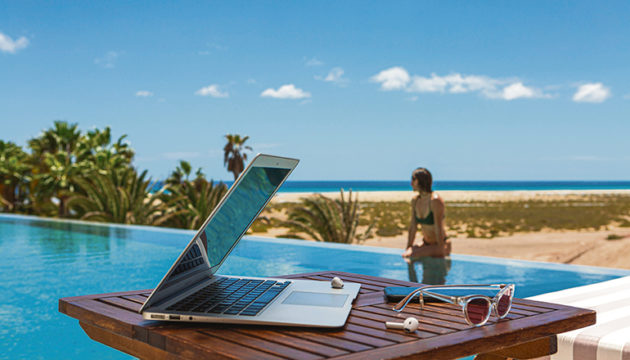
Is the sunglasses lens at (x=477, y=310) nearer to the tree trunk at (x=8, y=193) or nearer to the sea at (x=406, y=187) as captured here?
the tree trunk at (x=8, y=193)

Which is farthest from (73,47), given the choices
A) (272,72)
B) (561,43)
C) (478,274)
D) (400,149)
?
(478,274)

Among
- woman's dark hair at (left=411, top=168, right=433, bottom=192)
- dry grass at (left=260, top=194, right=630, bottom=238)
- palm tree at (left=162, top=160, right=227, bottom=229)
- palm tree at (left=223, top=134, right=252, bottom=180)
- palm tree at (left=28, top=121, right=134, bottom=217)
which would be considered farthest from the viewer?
palm tree at (left=223, top=134, right=252, bottom=180)

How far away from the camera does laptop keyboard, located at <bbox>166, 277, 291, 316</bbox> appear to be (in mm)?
1615

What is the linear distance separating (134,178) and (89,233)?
9.91 ft

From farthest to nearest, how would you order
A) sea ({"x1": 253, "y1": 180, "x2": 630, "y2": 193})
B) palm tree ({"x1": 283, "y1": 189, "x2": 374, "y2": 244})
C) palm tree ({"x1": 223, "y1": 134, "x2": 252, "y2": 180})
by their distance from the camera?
1. sea ({"x1": 253, "y1": 180, "x2": 630, "y2": 193})
2. palm tree ({"x1": 223, "y1": 134, "x2": 252, "y2": 180})
3. palm tree ({"x1": 283, "y1": 189, "x2": 374, "y2": 244})

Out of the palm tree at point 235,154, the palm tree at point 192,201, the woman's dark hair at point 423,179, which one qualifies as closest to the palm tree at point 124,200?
the palm tree at point 192,201

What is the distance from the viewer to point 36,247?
9.86m

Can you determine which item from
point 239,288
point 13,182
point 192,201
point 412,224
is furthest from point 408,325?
point 13,182

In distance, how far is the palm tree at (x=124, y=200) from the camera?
14445 mm

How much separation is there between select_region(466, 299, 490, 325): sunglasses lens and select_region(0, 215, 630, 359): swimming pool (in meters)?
3.18

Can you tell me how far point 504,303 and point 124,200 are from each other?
1388cm

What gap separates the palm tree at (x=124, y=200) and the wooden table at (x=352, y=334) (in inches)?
502

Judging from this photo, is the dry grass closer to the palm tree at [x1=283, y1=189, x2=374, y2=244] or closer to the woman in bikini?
the palm tree at [x1=283, y1=189, x2=374, y2=244]

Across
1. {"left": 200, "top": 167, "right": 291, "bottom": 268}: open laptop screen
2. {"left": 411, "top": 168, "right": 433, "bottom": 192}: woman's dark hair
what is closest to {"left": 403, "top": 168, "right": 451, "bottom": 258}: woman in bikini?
{"left": 411, "top": 168, "right": 433, "bottom": 192}: woman's dark hair
